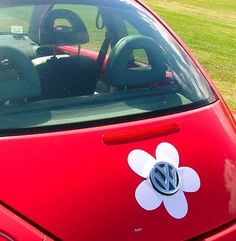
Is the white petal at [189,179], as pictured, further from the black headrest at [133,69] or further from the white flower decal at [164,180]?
→ the black headrest at [133,69]

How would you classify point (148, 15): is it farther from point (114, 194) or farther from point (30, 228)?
point (30, 228)

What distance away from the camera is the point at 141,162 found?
88.4 inches

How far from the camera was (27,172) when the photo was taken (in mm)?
2070

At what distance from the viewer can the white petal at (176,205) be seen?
217cm

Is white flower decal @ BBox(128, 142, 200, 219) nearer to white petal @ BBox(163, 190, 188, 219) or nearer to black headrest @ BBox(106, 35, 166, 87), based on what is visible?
white petal @ BBox(163, 190, 188, 219)

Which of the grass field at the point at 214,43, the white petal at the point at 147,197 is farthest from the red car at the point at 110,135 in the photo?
the grass field at the point at 214,43

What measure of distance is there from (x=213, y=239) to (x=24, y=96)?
1020 mm

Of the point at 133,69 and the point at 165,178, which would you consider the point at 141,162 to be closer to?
the point at 165,178

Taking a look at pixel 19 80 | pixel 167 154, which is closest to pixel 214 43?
pixel 19 80

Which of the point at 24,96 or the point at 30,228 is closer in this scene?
the point at 30,228

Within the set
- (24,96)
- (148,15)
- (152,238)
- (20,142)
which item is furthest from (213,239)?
(148,15)

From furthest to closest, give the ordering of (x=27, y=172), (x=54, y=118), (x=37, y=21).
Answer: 1. (x=37, y=21)
2. (x=54, y=118)
3. (x=27, y=172)

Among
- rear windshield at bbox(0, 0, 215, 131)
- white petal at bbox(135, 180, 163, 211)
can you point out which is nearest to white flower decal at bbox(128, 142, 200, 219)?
white petal at bbox(135, 180, 163, 211)

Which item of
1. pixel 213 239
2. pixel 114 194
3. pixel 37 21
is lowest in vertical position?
pixel 213 239
